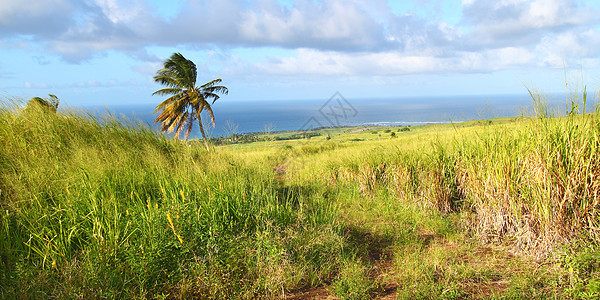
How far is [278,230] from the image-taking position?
12.0 ft

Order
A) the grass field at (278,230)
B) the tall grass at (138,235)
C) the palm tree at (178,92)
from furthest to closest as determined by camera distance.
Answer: the palm tree at (178,92), the grass field at (278,230), the tall grass at (138,235)

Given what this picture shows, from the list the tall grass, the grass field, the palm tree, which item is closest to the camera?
the tall grass

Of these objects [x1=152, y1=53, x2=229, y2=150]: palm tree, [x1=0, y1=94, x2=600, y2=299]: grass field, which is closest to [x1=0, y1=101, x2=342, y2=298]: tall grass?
[x1=0, y1=94, x2=600, y2=299]: grass field

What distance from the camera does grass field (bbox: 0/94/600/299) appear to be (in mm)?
3029

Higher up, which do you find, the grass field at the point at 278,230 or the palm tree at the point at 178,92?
the palm tree at the point at 178,92

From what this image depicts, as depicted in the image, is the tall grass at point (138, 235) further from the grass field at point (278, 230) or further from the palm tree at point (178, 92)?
the palm tree at point (178, 92)

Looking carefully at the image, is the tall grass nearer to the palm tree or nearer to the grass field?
the grass field

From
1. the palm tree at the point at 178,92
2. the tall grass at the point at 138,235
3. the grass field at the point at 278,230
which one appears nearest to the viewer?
the tall grass at the point at 138,235

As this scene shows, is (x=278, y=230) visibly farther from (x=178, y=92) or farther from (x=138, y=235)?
(x=178, y=92)

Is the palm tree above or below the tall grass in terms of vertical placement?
above

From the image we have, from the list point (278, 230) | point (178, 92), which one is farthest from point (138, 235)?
point (178, 92)

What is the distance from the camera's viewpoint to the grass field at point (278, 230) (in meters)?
3.03

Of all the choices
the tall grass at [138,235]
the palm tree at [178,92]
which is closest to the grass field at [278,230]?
the tall grass at [138,235]

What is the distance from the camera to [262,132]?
609 cm
